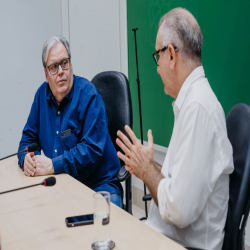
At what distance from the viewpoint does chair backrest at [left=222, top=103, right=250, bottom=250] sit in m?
1.11

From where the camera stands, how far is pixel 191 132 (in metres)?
1.11

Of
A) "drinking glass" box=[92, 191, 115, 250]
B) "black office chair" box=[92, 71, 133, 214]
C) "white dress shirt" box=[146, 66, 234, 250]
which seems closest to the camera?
"drinking glass" box=[92, 191, 115, 250]

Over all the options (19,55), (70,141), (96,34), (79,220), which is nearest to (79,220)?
(79,220)

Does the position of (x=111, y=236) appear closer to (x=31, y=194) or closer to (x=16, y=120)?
(x=31, y=194)

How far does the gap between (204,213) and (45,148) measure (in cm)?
114

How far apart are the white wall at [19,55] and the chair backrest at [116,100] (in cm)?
123

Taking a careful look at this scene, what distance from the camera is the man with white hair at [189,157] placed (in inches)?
43.4

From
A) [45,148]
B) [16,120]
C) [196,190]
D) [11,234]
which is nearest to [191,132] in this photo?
[196,190]

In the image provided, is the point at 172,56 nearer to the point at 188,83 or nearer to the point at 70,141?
the point at 188,83

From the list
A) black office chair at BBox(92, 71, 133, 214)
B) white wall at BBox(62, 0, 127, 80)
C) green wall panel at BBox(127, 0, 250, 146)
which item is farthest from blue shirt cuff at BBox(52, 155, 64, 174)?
white wall at BBox(62, 0, 127, 80)

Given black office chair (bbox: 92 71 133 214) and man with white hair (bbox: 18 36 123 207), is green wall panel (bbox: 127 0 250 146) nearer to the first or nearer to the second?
black office chair (bbox: 92 71 133 214)

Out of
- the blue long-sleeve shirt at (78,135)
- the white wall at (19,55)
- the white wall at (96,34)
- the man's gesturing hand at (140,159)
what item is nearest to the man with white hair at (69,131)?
the blue long-sleeve shirt at (78,135)

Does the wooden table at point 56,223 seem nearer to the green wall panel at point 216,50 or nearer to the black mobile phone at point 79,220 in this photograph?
the black mobile phone at point 79,220

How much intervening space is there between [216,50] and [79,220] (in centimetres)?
149
